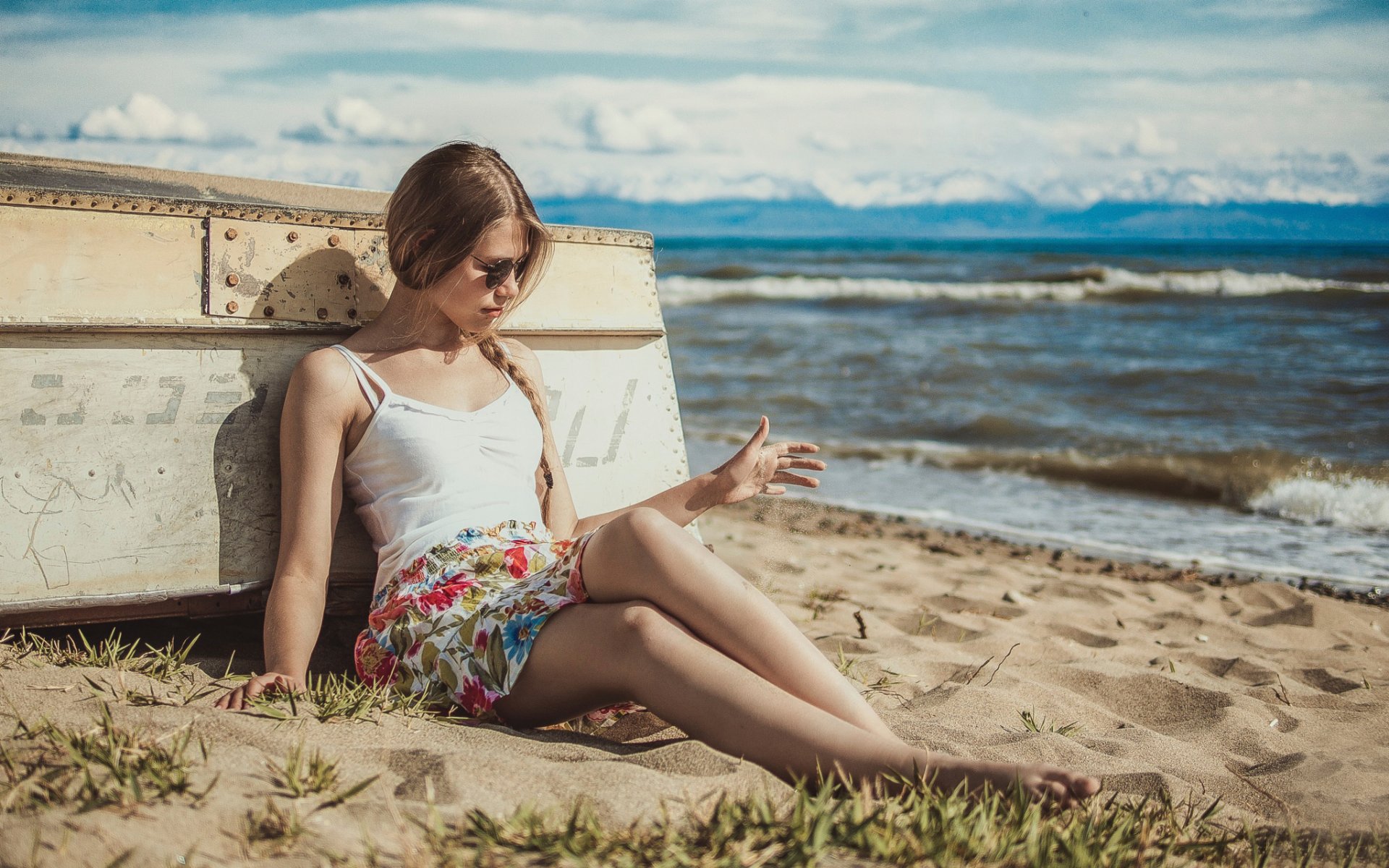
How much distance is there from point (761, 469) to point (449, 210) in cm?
109

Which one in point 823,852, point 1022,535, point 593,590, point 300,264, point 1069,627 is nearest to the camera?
point 823,852

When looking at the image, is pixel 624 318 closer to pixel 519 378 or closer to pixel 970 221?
pixel 519 378

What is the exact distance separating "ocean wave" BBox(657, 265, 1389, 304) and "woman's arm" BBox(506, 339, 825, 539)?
1806 cm

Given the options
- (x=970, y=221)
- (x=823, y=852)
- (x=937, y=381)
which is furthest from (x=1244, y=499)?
(x=970, y=221)

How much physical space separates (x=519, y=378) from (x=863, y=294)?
843 inches

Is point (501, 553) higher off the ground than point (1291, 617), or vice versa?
point (501, 553)

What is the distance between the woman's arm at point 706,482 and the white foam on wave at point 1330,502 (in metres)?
4.70

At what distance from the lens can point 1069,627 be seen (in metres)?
3.98

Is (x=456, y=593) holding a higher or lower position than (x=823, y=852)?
higher

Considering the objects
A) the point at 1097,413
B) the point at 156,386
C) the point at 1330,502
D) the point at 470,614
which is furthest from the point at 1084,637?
the point at 1097,413

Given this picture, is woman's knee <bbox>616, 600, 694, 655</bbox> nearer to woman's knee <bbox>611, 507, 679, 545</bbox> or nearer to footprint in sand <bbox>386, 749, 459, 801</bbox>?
woman's knee <bbox>611, 507, 679, 545</bbox>

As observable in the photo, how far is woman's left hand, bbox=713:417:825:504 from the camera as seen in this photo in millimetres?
2832

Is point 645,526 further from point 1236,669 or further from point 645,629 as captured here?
point 1236,669

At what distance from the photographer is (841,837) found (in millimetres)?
1749
